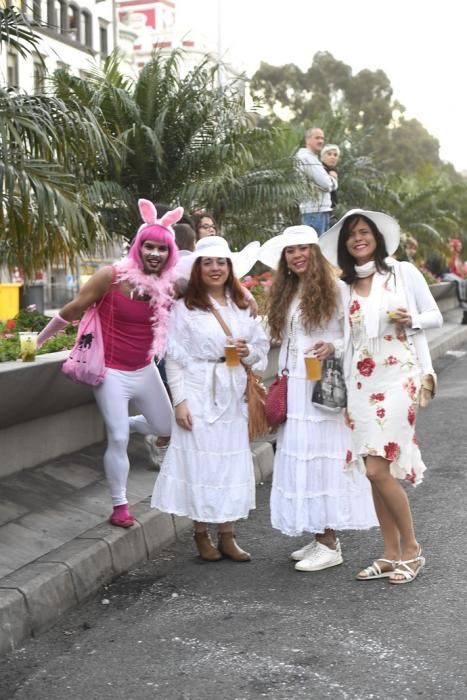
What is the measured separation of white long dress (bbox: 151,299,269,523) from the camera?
19.6 feet

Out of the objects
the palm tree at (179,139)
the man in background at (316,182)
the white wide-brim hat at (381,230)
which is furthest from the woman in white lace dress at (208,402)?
the man in background at (316,182)

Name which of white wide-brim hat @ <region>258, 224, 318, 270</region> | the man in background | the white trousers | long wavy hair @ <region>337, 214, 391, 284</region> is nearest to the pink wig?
white wide-brim hat @ <region>258, 224, 318, 270</region>

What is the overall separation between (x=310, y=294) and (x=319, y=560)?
54.0 inches

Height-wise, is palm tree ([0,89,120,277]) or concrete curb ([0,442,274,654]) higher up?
palm tree ([0,89,120,277])

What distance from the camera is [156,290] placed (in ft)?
20.0

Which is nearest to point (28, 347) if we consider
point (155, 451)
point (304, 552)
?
point (155, 451)

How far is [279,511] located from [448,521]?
136 centimetres

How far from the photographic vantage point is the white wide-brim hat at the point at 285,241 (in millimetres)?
5895

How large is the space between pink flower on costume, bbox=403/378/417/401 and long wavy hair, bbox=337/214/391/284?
57 centimetres

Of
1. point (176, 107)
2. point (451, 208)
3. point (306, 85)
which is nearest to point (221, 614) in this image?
point (176, 107)

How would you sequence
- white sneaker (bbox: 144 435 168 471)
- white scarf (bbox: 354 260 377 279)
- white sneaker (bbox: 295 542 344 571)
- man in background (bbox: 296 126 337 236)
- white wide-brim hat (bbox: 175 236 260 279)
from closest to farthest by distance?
1. white scarf (bbox: 354 260 377 279)
2. white sneaker (bbox: 295 542 344 571)
3. white wide-brim hat (bbox: 175 236 260 279)
4. white sneaker (bbox: 144 435 168 471)
5. man in background (bbox: 296 126 337 236)

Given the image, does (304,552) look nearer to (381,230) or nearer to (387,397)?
(387,397)

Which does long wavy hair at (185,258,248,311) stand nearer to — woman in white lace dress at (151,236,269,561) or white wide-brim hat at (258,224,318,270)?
woman in white lace dress at (151,236,269,561)

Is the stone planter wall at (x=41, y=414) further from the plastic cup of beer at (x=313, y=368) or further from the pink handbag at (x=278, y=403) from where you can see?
the plastic cup of beer at (x=313, y=368)
